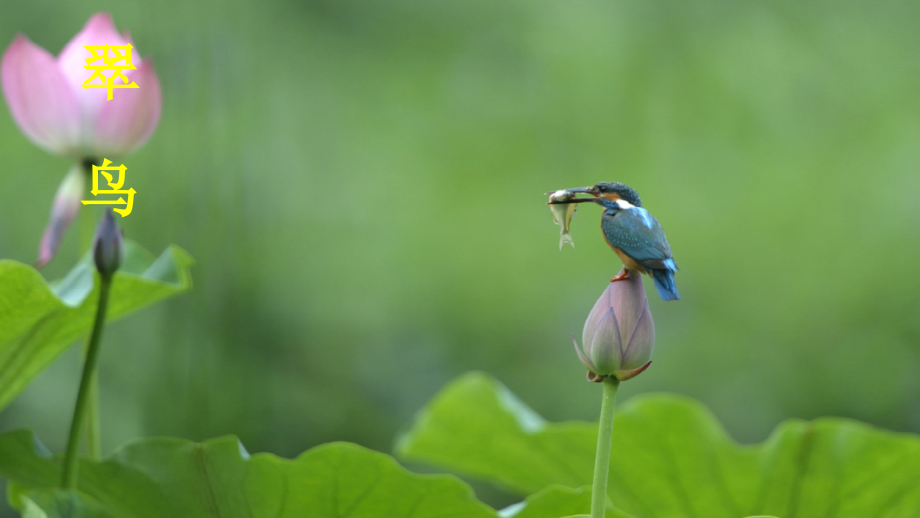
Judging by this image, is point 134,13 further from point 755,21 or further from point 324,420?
point 755,21

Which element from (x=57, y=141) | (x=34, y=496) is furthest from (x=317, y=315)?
(x=34, y=496)

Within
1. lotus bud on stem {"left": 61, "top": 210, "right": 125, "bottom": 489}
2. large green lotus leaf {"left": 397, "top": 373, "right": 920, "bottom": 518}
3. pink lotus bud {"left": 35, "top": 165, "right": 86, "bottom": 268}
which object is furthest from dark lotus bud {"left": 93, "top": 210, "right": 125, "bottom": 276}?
large green lotus leaf {"left": 397, "top": 373, "right": 920, "bottom": 518}

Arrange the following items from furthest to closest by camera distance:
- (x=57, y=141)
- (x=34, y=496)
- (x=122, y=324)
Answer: (x=122, y=324), (x=57, y=141), (x=34, y=496)

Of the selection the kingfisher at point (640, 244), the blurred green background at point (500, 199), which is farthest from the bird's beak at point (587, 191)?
the blurred green background at point (500, 199)

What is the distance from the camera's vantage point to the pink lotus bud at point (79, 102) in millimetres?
469

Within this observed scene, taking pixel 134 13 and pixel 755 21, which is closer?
pixel 134 13

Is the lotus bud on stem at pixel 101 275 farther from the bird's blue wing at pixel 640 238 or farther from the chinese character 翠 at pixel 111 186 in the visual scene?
the bird's blue wing at pixel 640 238

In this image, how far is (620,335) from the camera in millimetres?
258

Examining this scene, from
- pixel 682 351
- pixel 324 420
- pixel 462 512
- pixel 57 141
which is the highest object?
pixel 57 141

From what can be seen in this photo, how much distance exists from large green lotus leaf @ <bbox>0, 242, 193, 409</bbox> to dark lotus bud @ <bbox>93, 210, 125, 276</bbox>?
9 centimetres

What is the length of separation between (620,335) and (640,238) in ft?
0.10

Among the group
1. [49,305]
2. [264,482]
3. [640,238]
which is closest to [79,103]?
[49,305]

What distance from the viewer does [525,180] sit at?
229cm

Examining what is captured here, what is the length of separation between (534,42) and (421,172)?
1.74 feet
